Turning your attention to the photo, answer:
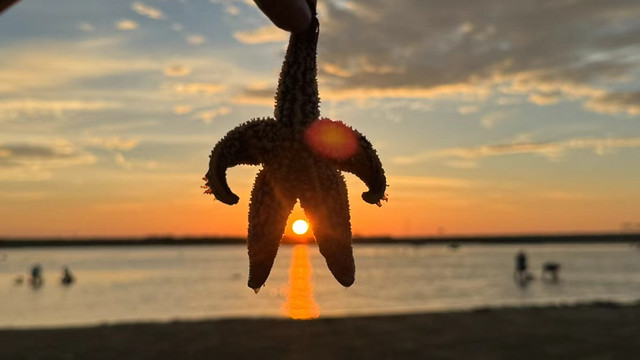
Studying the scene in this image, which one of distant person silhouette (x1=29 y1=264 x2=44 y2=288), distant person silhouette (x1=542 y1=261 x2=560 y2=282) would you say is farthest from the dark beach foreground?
distant person silhouette (x1=542 y1=261 x2=560 y2=282)

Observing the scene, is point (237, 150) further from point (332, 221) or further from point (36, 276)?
point (36, 276)

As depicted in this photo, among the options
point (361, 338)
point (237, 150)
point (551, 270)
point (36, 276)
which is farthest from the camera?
point (551, 270)

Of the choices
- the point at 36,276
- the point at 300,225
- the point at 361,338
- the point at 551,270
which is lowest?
the point at 36,276

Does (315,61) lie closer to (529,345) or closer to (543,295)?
(529,345)

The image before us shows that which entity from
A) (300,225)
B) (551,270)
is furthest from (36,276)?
(300,225)

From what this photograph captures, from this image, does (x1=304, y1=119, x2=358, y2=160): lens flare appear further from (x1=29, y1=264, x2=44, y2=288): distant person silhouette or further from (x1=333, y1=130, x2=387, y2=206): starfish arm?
(x1=29, y1=264, x2=44, y2=288): distant person silhouette

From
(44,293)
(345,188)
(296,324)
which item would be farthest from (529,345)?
(44,293)

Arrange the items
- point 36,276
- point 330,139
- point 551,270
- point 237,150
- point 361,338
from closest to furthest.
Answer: point 330,139
point 237,150
point 361,338
point 36,276
point 551,270

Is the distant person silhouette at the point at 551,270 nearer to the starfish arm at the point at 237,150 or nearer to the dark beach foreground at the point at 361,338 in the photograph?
the dark beach foreground at the point at 361,338

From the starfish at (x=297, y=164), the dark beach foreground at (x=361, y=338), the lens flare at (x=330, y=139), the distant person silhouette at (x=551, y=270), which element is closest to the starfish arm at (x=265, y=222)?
the starfish at (x=297, y=164)
